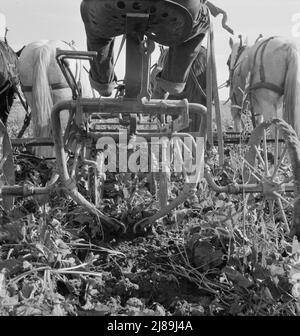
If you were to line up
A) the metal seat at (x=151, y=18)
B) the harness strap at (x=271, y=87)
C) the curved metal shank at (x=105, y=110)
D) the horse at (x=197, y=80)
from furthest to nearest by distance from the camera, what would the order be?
the harness strap at (x=271, y=87), the horse at (x=197, y=80), the curved metal shank at (x=105, y=110), the metal seat at (x=151, y=18)

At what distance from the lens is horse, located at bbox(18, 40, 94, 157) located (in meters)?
4.30

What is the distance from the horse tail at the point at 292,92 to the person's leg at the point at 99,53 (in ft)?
8.40

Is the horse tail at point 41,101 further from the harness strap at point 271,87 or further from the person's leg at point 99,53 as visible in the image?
the harness strap at point 271,87

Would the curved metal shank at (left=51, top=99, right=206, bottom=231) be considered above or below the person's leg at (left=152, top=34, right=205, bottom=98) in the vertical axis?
below

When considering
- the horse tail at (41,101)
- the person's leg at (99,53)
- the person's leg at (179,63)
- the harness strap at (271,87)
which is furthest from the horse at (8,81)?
the harness strap at (271,87)

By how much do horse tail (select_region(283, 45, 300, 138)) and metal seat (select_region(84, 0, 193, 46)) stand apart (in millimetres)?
2887

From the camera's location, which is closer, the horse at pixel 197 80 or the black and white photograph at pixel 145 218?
the black and white photograph at pixel 145 218

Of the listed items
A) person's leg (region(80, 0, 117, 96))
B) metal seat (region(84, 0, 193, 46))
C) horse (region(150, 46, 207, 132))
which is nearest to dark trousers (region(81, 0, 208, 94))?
person's leg (region(80, 0, 117, 96))

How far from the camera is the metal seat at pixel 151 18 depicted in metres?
1.65

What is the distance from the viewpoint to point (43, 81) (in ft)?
14.3

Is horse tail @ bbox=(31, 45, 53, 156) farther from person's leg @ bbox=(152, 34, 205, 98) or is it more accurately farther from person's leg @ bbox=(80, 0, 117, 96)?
person's leg @ bbox=(152, 34, 205, 98)

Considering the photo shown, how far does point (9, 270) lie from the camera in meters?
1.91
